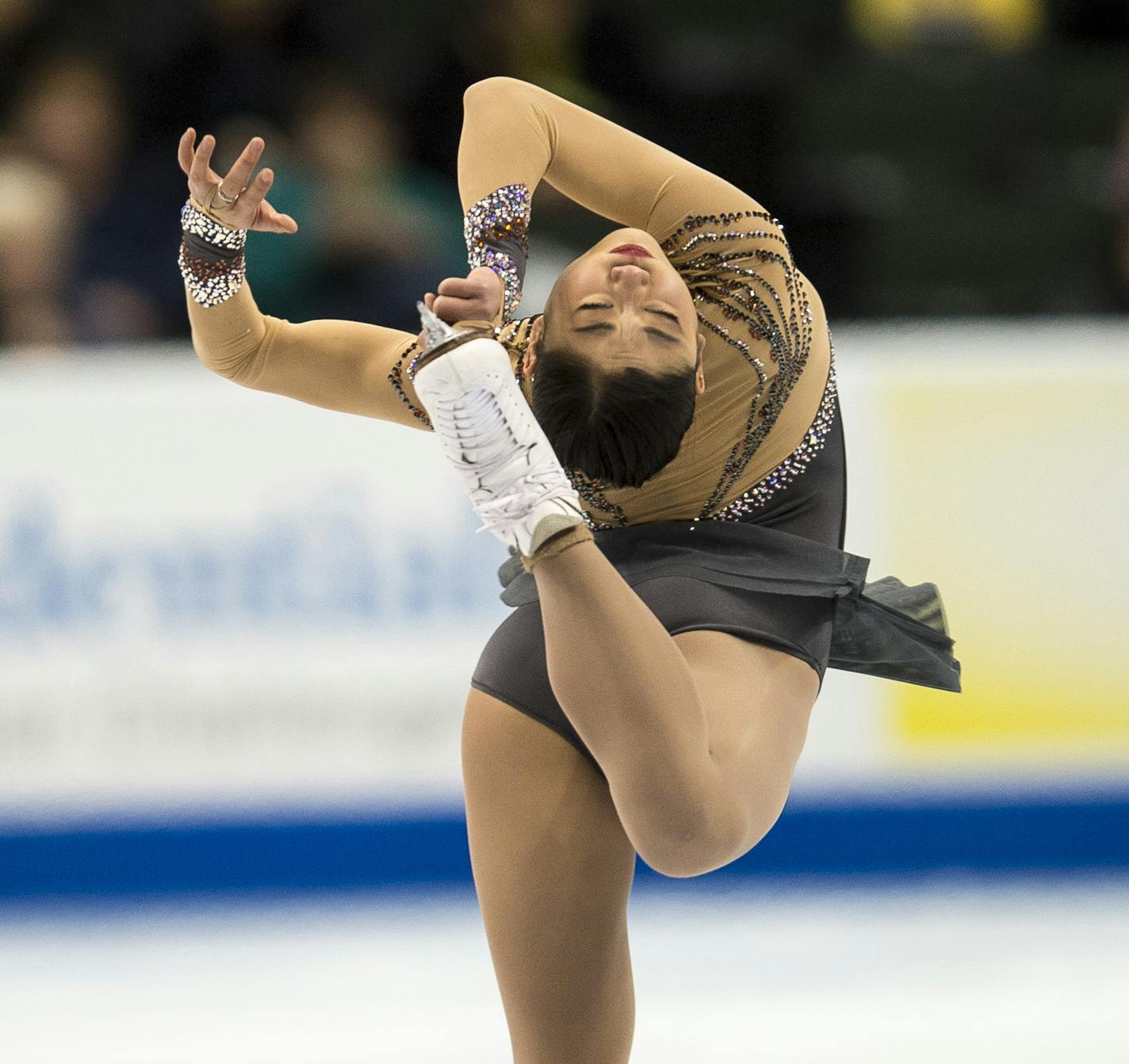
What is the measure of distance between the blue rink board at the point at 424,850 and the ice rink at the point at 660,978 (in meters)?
0.06

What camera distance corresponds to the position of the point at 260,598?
417 cm

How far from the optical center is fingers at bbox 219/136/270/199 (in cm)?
229

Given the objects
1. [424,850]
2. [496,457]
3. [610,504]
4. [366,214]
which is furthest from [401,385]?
[366,214]

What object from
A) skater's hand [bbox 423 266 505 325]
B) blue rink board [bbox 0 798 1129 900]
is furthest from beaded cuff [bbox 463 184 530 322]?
blue rink board [bbox 0 798 1129 900]

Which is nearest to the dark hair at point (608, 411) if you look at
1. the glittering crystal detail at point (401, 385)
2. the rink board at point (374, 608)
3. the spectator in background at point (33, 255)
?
the glittering crystal detail at point (401, 385)

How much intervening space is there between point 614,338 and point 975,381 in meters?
2.58

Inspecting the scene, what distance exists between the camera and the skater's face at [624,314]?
1922 millimetres

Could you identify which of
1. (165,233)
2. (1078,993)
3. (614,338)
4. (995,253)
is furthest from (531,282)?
(614,338)

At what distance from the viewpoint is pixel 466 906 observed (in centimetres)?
421

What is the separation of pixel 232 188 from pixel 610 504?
2.32 feet

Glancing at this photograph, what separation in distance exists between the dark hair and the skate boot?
22 centimetres

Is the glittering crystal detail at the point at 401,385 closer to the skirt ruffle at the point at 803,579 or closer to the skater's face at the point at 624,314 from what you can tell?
the skirt ruffle at the point at 803,579

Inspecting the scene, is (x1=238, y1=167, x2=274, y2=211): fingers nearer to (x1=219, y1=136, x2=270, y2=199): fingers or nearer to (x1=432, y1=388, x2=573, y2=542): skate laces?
(x1=219, y1=136, x2=270, y2=199): fingers

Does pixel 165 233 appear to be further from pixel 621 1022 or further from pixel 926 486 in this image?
pixel 621 1022
